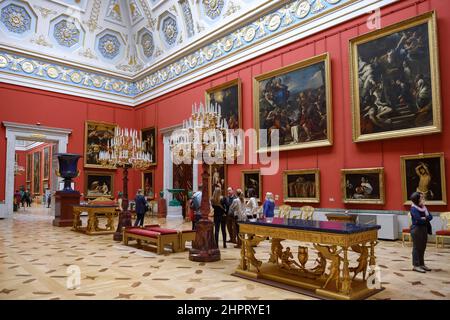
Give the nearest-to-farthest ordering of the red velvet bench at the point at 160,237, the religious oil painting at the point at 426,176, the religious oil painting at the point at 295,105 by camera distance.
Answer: the red velvet bench at the point at 160,237, the religious oil painting at the point at 426,176, the religious oil painting at the point at 295,105

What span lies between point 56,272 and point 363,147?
8.37m

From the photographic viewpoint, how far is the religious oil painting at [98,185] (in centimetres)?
1870

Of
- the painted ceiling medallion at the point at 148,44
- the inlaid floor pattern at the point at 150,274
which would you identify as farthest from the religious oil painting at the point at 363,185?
the painted ceiling medallion at the point at 148,44

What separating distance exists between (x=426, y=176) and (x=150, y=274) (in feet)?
23.4

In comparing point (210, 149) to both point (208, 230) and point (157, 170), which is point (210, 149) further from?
point (157, 170)

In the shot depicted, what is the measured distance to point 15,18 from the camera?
17094 millimetres

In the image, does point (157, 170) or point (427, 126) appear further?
point (157, 170)

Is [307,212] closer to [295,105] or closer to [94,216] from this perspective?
[295,105]

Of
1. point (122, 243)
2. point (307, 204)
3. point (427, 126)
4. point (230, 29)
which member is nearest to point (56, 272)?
point (122, 243)

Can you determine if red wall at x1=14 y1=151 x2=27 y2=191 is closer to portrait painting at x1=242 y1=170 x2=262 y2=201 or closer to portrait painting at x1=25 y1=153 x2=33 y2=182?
portrait painting at x1=25 y1=153 x2=33 y2=182

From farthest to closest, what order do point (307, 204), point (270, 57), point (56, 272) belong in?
point (270, 57) < point (307, 204) < point (56, 272)

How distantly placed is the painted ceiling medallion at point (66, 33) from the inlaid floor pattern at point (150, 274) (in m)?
13.6

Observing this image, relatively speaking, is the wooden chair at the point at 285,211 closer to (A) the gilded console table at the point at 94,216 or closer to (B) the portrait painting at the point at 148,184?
(A) the gilded console table at the point at 94,216

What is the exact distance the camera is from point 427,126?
28.4 feet
